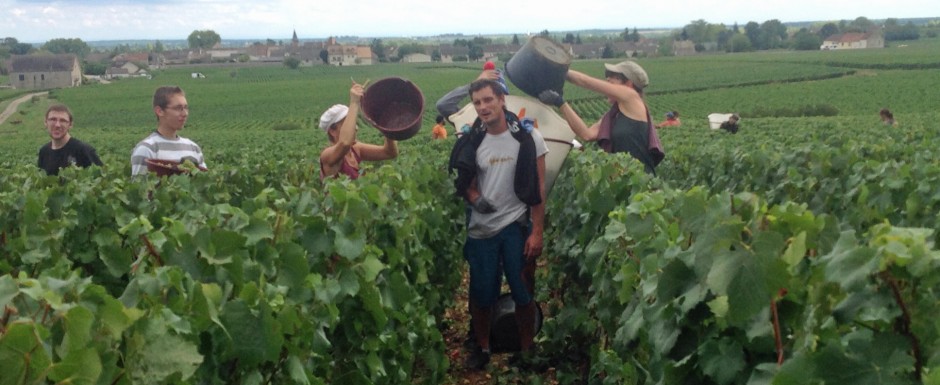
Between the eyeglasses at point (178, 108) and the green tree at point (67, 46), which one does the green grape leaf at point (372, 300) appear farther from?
the green tree at point (67, 46)

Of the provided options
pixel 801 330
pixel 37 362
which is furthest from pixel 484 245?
pixel 37 362

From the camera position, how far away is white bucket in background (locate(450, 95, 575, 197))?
579 centimetres

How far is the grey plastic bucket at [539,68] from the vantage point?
599 centimetres

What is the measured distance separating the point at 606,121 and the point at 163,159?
124 inches

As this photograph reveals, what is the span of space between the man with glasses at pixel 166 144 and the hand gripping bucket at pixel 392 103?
112 centimetres

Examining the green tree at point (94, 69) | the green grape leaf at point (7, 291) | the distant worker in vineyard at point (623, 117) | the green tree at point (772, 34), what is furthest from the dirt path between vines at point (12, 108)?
the green tree at point (772, 34)

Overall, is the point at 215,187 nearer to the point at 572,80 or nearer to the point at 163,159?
the point at 163,159

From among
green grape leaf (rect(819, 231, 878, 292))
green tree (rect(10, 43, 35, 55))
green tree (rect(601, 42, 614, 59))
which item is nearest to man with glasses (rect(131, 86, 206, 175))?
green grape leaf (rect(819, 231, 878, 292))

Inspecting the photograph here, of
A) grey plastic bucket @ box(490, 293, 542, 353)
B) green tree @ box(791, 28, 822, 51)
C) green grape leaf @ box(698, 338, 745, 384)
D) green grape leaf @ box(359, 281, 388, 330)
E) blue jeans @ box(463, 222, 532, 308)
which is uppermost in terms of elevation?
green tree @ box(791, 28, 822, 51)

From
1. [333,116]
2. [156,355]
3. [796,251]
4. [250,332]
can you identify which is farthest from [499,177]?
[156,355]

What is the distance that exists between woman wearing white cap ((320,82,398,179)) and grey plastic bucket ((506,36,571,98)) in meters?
0.98

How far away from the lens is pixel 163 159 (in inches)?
225

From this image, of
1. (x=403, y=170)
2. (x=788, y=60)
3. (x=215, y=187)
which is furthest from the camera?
(x=788, y=60)

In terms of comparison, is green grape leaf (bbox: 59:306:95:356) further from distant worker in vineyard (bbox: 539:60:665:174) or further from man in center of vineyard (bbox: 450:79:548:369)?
distant worker in vineyard (bbox: 539:60:665:174)
